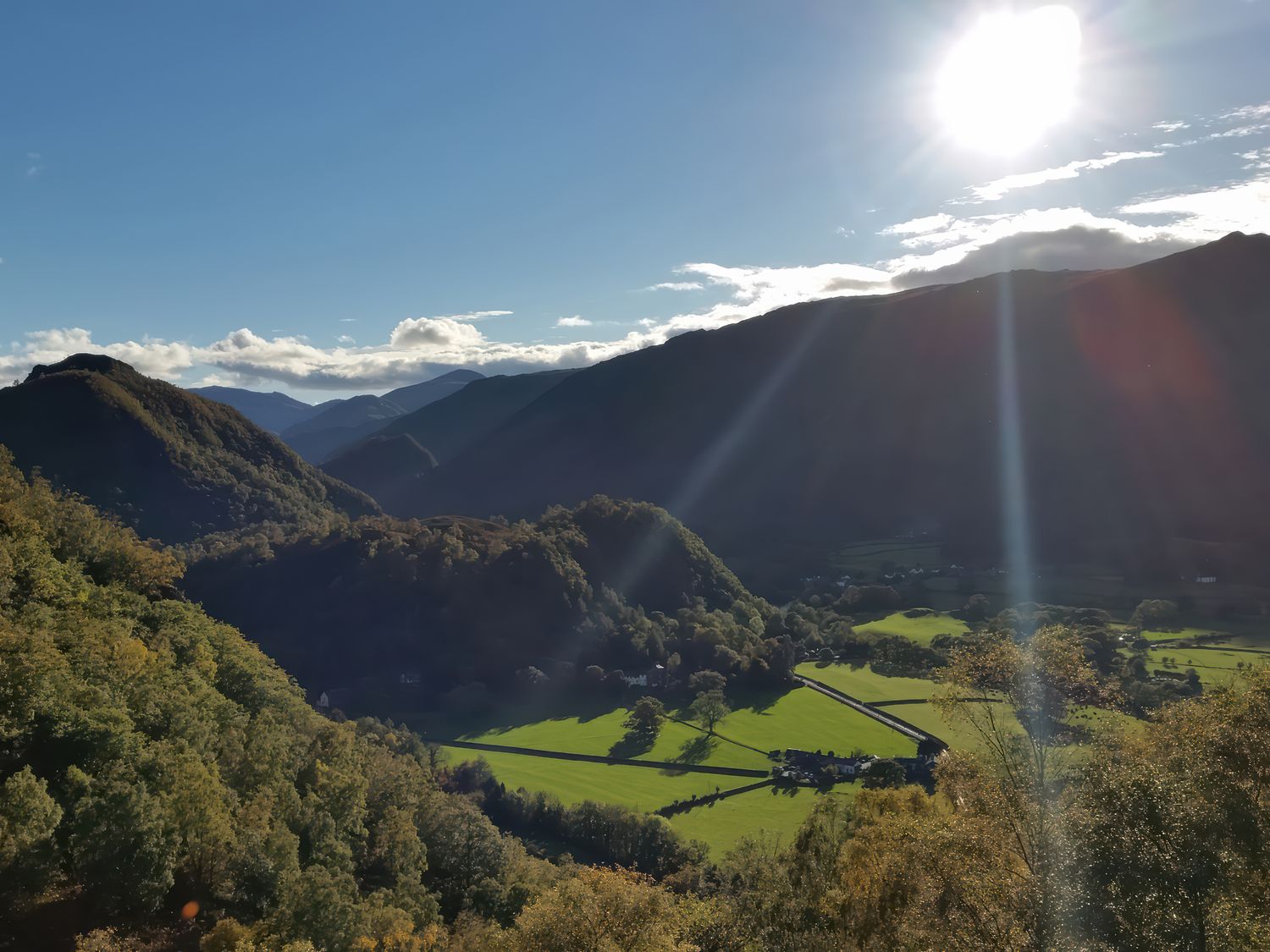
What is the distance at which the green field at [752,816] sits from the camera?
65562mm

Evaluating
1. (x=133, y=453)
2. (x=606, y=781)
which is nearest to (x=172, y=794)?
(x=606, y=781)

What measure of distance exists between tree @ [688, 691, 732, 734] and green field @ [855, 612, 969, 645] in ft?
145

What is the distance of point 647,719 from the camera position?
325 feet

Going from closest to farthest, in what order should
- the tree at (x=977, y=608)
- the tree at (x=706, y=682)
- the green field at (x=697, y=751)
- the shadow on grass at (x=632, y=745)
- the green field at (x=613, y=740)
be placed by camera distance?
the green field at (x=697, y=751) → the green field at (x=613, y=740) → the shadow on grass at (x=632, y=745) → the tree at (x=706, y=682) → the tree at (x=977, y=608)

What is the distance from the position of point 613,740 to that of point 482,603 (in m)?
59.6

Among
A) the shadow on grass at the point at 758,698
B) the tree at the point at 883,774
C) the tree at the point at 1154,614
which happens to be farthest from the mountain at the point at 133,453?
the tree at the point at 1154,614

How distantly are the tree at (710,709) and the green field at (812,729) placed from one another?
3.71 feet

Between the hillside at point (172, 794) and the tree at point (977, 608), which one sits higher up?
the hillside at point (172, 794)

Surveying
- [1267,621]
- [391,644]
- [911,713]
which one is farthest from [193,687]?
[1267,621]

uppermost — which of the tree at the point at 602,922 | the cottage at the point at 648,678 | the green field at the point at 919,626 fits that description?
the tree at the point at 602,922

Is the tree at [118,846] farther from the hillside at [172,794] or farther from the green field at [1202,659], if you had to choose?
the green field at [1202,659]

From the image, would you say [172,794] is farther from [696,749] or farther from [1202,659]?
[1202,659]

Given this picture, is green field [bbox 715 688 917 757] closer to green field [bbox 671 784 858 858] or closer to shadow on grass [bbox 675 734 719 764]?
shadow on grass [bbox 675 734 719 764]

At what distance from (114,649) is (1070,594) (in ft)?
557
